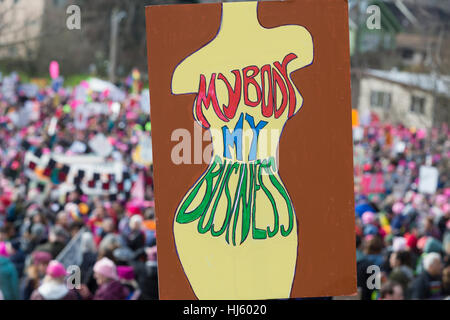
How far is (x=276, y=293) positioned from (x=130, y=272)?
9.48ft

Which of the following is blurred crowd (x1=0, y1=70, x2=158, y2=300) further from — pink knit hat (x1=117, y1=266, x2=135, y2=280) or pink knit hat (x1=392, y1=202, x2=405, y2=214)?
pink knit hat (x1=392, y1=202, x2=405, y2=214)

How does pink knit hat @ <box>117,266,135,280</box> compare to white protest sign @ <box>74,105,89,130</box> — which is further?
white protest sign @ <box>74,105,89,130</box>

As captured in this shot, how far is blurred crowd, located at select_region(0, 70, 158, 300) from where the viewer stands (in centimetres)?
542

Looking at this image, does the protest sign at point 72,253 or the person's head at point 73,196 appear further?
the person's head at point 73,196

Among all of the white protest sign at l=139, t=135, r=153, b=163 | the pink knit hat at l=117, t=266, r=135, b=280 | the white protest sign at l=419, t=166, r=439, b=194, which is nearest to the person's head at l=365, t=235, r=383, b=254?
the pink knit hat at l=117, t=266, r=135, b=280

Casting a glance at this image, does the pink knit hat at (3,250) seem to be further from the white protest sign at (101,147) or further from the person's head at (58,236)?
the white protest sign at (101,147)

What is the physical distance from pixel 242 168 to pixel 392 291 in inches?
85.7

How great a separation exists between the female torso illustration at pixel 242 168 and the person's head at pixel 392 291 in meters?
1.91

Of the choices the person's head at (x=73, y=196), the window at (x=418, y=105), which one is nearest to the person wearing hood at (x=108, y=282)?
the person's head at (x=73, y=196)

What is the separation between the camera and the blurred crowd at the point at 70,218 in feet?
17.8

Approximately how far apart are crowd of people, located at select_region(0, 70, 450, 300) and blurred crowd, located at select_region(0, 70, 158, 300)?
2 cm

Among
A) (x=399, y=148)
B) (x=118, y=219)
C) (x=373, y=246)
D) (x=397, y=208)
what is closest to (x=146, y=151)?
(x=118, y=219)

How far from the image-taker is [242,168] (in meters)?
2.94

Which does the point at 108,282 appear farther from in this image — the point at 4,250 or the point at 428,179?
the point at 428,179
